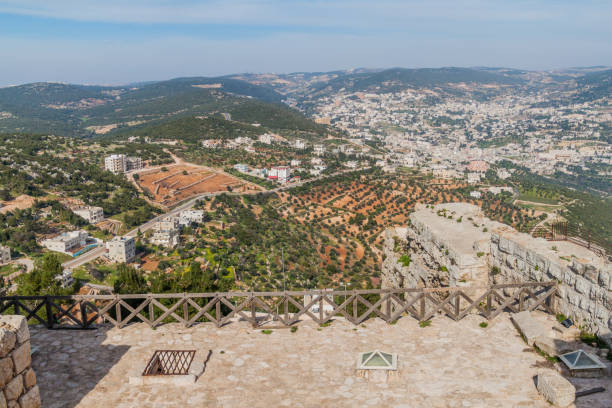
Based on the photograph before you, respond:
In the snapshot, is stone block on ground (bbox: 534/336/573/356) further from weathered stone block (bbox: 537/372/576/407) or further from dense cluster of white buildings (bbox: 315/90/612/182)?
dense cluster of white buildings (bbox: 315/90/612/182)

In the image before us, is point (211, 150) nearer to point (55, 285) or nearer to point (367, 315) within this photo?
point (55, 285)

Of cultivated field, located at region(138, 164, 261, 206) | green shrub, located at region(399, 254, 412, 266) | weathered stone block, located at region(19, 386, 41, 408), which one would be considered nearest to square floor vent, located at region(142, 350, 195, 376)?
weathered stone block, located at region(19, 386, 41, 408)

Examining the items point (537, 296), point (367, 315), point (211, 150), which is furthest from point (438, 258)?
point (211, 150)

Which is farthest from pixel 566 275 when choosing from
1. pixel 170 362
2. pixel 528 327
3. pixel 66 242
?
pixel 66 242

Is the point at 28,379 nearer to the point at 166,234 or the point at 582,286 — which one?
the point at 582,286

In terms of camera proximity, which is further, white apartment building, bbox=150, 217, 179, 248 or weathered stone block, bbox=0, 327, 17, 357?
white apartment building, bbox=150, 217, 179, 248

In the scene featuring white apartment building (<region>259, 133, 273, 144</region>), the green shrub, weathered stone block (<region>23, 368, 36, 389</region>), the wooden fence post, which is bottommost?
white apartment building (<region>259, 133, 273, 144</region>)
